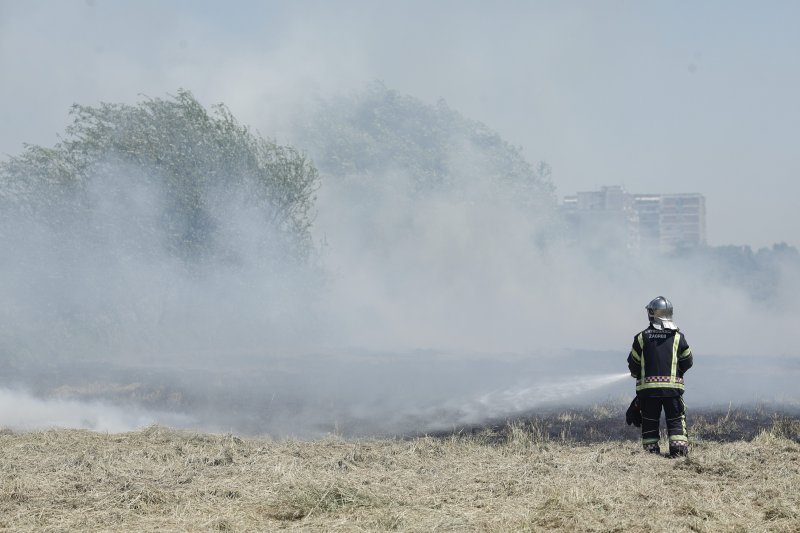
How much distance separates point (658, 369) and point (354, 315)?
28.5 meters

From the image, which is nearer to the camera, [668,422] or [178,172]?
[668,422]

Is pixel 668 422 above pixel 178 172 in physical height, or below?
below

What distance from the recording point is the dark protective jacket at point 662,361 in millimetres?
10344

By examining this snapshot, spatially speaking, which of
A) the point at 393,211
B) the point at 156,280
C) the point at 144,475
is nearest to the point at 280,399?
the point at 144,475

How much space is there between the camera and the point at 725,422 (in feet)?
42.4

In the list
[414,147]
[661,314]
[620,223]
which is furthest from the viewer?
[620,223]

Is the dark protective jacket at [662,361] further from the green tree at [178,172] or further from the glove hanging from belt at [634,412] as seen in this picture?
the green tree at [178,172]

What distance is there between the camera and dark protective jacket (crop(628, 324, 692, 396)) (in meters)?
10.3

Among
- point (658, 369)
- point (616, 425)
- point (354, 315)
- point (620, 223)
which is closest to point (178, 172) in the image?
point (354, 315)

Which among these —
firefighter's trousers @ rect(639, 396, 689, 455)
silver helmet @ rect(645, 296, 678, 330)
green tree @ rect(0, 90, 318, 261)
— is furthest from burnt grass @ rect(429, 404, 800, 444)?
green tree @ rect(0, 90, 318, 261)

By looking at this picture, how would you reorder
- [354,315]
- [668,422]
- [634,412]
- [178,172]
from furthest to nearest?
[354,315] → [178,172] → [634,412] → [668,422]

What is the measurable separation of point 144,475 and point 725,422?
26.5 feet

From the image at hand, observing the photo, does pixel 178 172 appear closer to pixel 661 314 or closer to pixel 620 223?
pixel 661 314

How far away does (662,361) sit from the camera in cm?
1039
